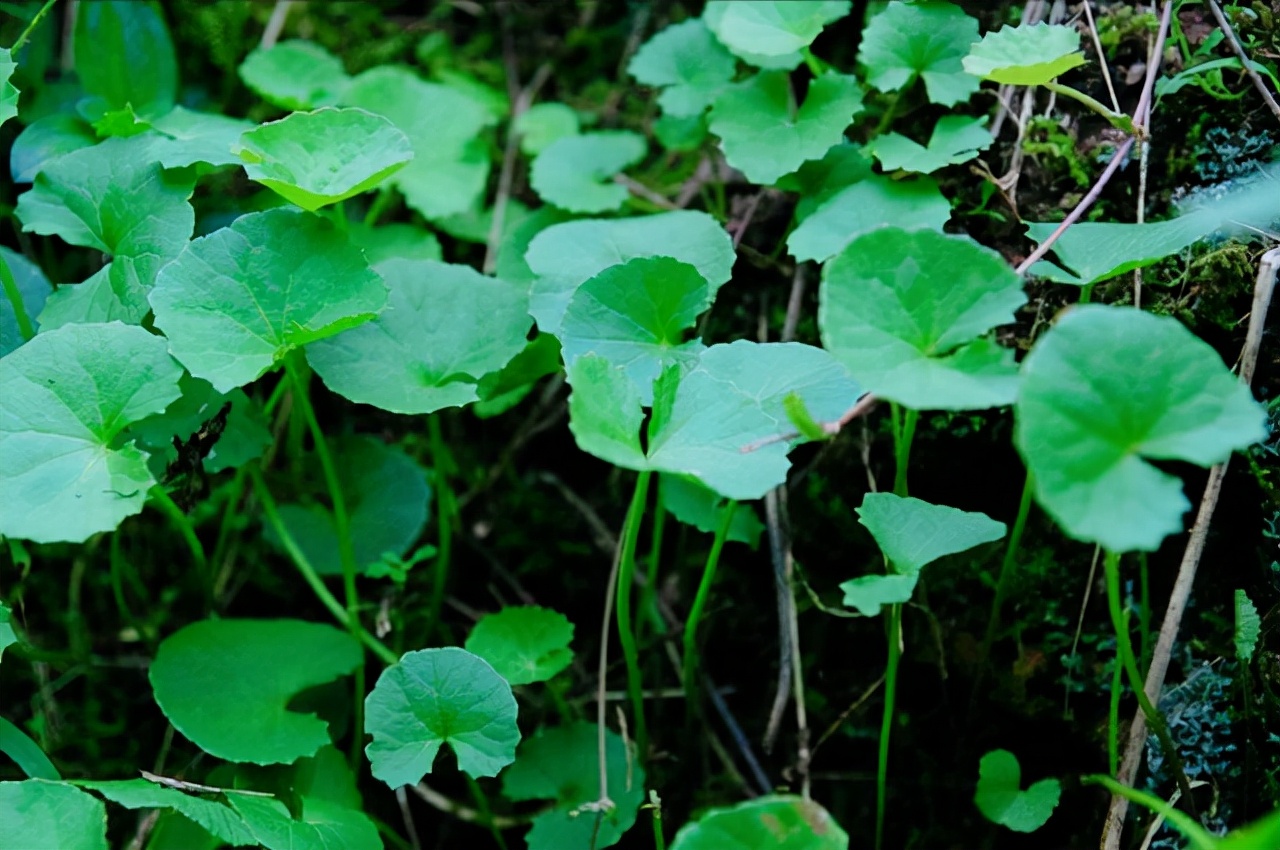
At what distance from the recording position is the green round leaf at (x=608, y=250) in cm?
127

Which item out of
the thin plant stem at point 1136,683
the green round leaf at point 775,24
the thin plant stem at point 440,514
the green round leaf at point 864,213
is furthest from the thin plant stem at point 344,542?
the thin plant stem at point 1136,683

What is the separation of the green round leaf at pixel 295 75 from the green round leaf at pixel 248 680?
2.89 ft

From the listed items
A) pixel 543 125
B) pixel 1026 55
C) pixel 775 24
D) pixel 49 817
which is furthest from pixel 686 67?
pixel 49 817

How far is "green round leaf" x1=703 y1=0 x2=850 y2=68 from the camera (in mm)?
1387

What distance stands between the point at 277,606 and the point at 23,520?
2.22 feet

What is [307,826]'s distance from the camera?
1.04 metres

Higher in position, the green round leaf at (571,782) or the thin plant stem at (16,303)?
the thin plant stem at (16,303)

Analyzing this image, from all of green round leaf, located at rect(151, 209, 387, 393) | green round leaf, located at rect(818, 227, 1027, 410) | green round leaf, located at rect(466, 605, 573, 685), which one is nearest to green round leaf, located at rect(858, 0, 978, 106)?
green round leaf, located at rect(818, 227, 1027, 410)

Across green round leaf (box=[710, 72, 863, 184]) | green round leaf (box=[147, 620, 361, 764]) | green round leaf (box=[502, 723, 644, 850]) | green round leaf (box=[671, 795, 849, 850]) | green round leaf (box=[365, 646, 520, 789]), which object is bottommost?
green round leaf (box=[502, 723, 644, 850])

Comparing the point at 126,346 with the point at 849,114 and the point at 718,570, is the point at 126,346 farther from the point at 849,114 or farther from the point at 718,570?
the point at 849,114

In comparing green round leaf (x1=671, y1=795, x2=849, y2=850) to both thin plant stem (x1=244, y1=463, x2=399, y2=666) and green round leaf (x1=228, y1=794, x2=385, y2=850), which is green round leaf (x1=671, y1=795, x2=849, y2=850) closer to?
green round leaf (x1=228, y1=794, x2=385, y2=850)

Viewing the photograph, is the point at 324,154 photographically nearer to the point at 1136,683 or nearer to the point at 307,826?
the point at 307,826

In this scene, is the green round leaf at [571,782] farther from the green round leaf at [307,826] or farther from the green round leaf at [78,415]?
the green round leaf at [78,415]

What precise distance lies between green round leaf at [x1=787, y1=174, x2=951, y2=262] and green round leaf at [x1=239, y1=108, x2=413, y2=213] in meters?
0.54
